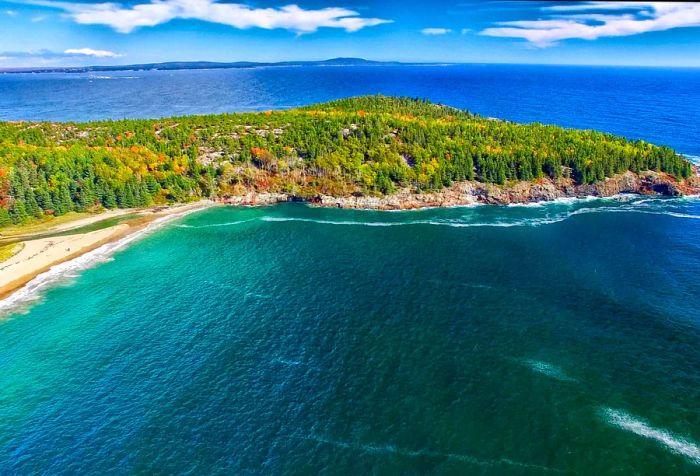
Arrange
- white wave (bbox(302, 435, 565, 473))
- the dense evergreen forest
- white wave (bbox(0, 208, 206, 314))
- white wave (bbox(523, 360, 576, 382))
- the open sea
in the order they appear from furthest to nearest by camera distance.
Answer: the dense evergreen forest, white wave (bbox(0, 208, 206, 314)), white wave (bbox(523, 360, 576, 382)), the open sea, white wave (bbox(302, 435, 565, 473))

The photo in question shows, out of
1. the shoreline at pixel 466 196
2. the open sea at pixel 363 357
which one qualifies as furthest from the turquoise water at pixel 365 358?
the shoreline at pixel 466 196

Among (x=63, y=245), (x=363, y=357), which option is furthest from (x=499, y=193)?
(x=63, y=245)

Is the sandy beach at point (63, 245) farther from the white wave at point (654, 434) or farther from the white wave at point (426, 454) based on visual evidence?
the white wave at point (654, 434)

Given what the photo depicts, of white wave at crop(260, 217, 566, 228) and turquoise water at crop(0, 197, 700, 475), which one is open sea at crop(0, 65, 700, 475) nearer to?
turquoise water at crop(0, 197, 700, 475)

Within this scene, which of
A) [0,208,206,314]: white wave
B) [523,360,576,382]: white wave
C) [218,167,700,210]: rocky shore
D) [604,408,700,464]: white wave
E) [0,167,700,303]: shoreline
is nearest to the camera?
[604,408,700,464]: white wave

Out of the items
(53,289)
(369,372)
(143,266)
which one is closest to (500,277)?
(369,372)

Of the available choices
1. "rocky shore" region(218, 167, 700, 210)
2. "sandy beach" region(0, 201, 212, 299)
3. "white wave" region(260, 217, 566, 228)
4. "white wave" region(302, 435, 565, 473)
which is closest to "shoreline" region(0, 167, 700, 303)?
"rocky shore" region(218, 167, 700, 210)

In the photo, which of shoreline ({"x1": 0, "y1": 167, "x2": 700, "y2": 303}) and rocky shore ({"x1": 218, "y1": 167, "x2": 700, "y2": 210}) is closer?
shoreline ({"x1": 0, "y1": 167, "x2": 700, "y2": 303})
